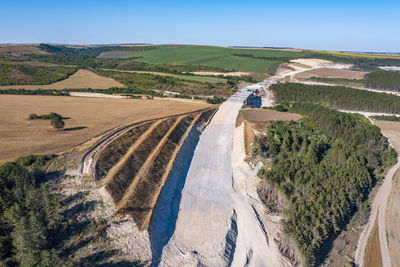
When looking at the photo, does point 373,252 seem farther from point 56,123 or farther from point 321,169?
point 56,123

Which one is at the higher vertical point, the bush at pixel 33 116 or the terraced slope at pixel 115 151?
the bush at pixel 33 116

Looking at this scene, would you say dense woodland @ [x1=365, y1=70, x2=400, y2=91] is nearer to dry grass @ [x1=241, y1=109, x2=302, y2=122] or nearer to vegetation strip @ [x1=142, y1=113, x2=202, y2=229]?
dry grass @ [x1=241, y1=109, x2=302, y2=122]

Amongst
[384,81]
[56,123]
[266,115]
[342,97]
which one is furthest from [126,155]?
[384,81]

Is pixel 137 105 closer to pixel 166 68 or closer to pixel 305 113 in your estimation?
pixel 305 113

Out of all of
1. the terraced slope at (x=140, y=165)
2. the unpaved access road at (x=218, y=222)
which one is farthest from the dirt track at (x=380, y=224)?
the terraced slope at (x=140, y=165)

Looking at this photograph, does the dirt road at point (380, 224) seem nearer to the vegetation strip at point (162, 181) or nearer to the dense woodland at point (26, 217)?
the vegetation strip at point (162, 181)

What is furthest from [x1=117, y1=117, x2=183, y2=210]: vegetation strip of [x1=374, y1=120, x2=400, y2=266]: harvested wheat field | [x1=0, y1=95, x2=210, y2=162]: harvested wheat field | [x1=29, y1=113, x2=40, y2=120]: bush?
[x1=374, y1=120, x2=400, y2=266]: harvested wheat field
